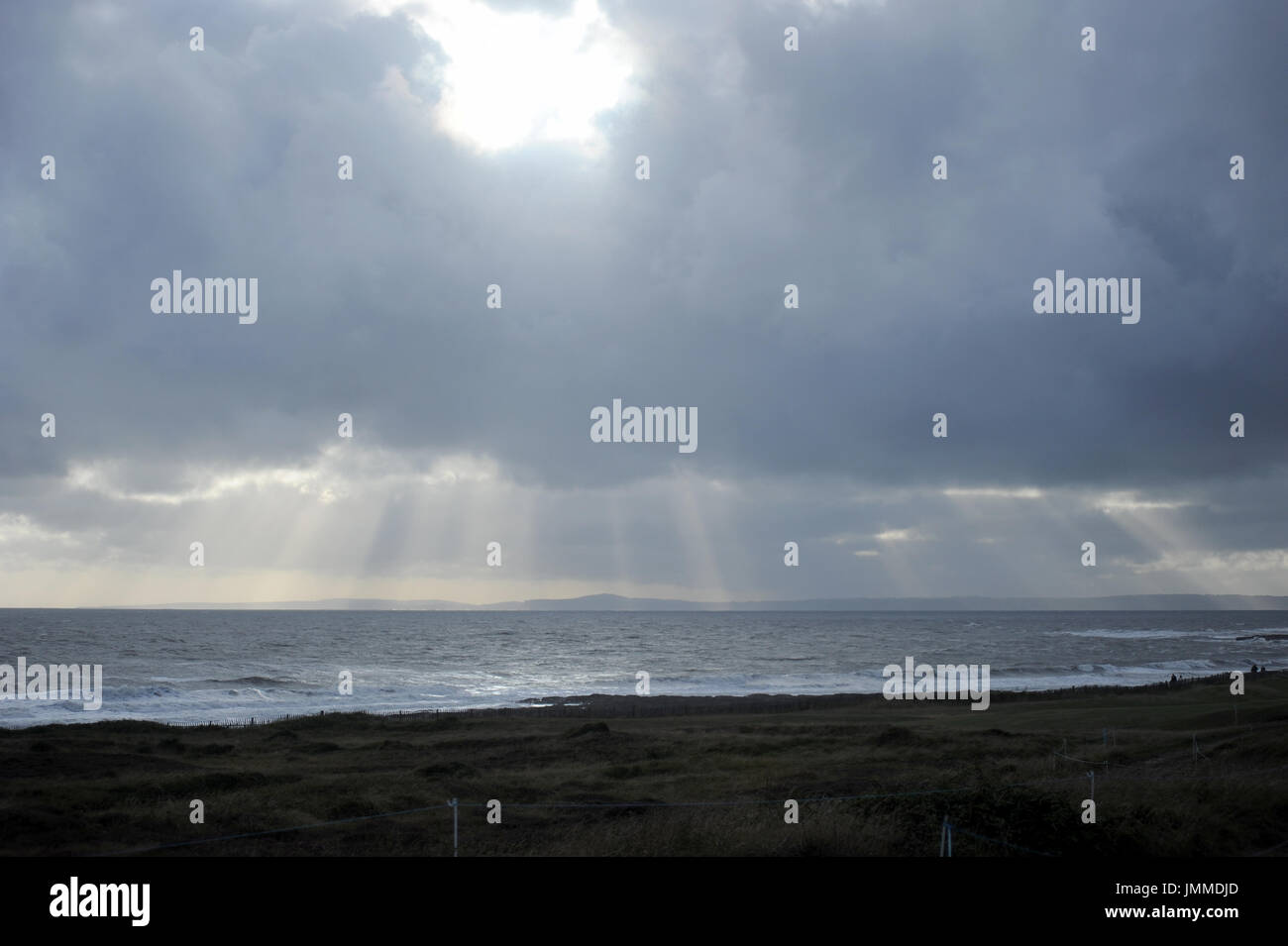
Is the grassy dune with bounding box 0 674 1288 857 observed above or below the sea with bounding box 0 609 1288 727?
above

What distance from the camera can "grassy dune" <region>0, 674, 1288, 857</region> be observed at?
1412 cm

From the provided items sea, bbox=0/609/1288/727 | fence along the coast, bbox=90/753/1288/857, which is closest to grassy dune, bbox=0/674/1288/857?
fence along the coast, bbox=90/753/1288/857

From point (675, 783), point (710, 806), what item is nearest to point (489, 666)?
point (675, 783)

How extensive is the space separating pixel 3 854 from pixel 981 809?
1916 centimetres

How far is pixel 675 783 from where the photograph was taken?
2500cm

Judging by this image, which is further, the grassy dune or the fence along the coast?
the grassy dune

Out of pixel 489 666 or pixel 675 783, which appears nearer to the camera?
pixel 675 783

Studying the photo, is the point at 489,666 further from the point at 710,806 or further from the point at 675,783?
the point at 710,806

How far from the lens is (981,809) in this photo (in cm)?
1466

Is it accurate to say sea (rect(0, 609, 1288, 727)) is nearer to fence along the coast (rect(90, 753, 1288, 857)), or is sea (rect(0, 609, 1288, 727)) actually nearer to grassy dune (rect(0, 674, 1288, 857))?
grassy dune (rect(0, 674, 1288, 857))
